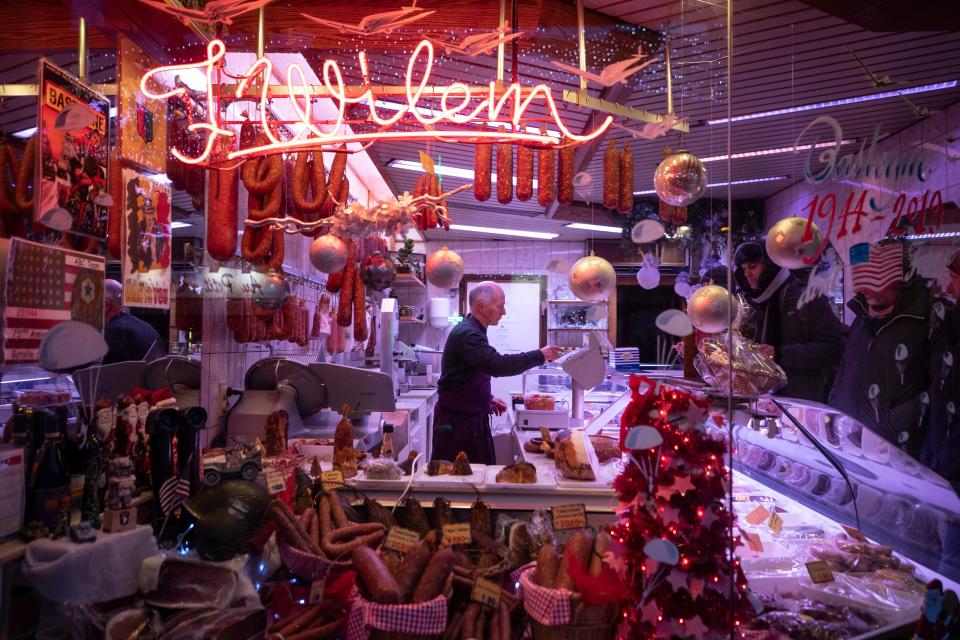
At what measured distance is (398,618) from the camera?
1658mm

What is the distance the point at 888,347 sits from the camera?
2.45 metres

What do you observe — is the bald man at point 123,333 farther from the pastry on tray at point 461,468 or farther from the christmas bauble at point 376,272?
the pastry on tray at point 461,468

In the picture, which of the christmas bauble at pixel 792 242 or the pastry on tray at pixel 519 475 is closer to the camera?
the christmas bauble at pixel 792 242

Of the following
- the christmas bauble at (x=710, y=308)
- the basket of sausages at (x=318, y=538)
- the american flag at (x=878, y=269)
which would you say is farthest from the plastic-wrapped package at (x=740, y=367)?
the basket of sausages at (x=318, y=538)

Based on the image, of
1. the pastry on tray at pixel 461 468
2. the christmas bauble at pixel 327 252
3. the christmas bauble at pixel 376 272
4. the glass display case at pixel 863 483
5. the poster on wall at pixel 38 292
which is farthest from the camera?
the christmas bauble at pixel 376 272

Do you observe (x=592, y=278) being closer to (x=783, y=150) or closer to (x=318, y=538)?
(x=783, y=150)

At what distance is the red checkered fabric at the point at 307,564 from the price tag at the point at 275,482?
0.23m

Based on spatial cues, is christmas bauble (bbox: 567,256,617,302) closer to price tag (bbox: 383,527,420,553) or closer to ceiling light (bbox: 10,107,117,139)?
price tag (bbox: 383,527,420,553)

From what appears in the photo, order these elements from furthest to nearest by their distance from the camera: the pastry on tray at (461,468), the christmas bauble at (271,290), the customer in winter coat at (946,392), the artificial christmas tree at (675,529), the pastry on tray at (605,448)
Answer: the christmas bauble at (271,290) < the pastry on tray at (605,448) < the pastry on tray at (461,468) < the customer in winter coat at (946,392) < the artificial christmas tree at (675,529)

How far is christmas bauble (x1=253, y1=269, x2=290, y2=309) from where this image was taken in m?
3.56

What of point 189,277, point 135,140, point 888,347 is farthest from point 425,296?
point 888,347

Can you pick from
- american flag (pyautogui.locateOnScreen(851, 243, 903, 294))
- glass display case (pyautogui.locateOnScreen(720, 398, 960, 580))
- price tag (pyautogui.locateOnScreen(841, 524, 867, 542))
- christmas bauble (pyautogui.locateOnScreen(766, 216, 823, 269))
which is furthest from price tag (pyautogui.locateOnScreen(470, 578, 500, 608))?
american flag (pyautogui.locateOnScreen(851, 243, 903, 294))

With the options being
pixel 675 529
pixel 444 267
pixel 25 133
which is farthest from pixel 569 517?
pixel 25 133

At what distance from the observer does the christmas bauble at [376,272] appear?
3.92m
